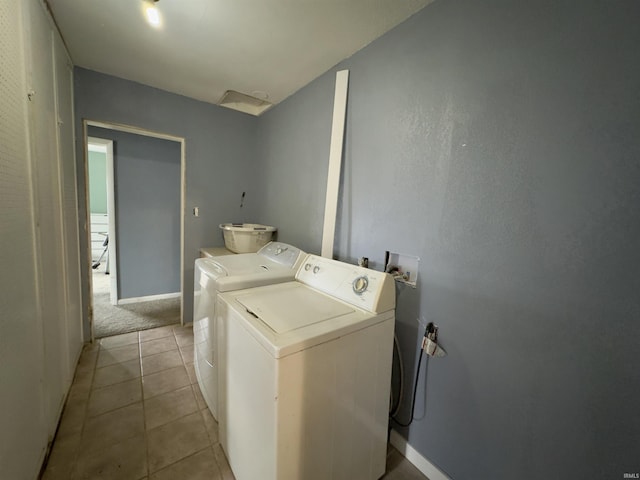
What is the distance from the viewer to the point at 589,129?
84cm

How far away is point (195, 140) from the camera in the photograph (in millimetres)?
2623

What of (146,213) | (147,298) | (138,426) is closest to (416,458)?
(138,426)

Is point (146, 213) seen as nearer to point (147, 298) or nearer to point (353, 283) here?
point (147, 298)

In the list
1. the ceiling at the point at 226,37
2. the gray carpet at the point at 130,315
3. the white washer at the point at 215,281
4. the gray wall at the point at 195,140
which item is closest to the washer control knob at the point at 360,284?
the white washer at the point at 215,281

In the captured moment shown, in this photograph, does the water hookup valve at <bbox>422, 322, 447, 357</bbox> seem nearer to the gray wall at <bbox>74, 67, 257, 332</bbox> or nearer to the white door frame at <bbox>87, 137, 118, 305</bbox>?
the gray wall at <bbox>74, 67, 257, 332</bbox>

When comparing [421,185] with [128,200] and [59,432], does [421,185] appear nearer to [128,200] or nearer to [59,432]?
[59,432]

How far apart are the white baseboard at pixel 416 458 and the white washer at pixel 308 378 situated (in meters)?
0.22

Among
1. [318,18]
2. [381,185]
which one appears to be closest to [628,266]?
[381,185]

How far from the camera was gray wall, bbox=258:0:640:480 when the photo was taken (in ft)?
2.64

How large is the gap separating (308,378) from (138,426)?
1395 mm

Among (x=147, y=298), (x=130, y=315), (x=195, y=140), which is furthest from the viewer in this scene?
(x=147, y=298)

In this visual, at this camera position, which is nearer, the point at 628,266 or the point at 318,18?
the point at 628,266

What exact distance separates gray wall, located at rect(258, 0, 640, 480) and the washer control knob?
32 cm

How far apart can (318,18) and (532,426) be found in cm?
221
